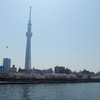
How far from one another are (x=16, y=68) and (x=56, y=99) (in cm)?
15330

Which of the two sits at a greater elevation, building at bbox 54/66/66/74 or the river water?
building at bbox 54/66/66/74

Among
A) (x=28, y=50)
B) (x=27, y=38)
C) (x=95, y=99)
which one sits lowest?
(x=95, y=99)

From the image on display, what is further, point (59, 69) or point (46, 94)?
point (59, 69)

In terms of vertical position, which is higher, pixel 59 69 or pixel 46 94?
pixel 59 69

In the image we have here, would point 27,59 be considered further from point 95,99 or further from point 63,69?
point 95,99

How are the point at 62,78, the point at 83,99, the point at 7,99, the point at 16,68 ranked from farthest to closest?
the point at 16,68
the point at 62,78
the point at 83,99
the point at 7,99

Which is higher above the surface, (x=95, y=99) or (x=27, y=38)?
(x=27, y=38)

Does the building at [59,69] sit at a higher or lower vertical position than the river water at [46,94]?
higher

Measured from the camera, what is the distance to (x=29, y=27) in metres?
186

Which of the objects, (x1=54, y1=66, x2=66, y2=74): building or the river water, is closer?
the river water

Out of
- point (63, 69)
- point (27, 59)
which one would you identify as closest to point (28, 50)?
point (27, 59)

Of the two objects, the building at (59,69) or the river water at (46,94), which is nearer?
the river water at (46,94)

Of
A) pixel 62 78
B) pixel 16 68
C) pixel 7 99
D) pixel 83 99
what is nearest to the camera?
pixel 7 99

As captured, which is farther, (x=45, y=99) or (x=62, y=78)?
(x=62, y=78)
